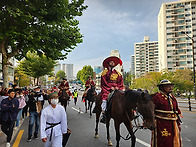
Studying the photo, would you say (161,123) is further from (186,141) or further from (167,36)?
(167,36)

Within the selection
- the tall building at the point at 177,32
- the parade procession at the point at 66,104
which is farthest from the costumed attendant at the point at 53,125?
the tall building at the point at 177,32

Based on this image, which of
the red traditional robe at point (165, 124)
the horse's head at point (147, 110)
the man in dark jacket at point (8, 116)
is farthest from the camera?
the man in dark jacket at point (8, 116)

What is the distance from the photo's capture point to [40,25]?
9.20 metres

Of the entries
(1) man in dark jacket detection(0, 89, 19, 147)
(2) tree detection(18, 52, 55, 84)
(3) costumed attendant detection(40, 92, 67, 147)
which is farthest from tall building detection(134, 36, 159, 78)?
(3) costumed attendant detection(40, 92, 67, 147)

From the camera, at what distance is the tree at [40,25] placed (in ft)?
27.4

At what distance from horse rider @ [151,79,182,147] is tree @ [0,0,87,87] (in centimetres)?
769

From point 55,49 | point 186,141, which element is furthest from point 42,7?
point 186,141

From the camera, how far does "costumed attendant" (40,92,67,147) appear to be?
3.32 metres

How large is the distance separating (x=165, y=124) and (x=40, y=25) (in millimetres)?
8889

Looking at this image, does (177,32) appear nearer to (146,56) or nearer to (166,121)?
(146,56)

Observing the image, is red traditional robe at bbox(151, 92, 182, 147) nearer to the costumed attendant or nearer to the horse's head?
the horse's head

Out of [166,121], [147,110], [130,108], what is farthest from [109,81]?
[166,121]

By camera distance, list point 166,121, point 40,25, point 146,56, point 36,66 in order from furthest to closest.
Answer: point 146,56 → point 36,66 → point 40,25 → point 166,121

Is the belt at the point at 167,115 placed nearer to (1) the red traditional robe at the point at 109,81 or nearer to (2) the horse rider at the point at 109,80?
(2) the horse rider at the point at 109,80
